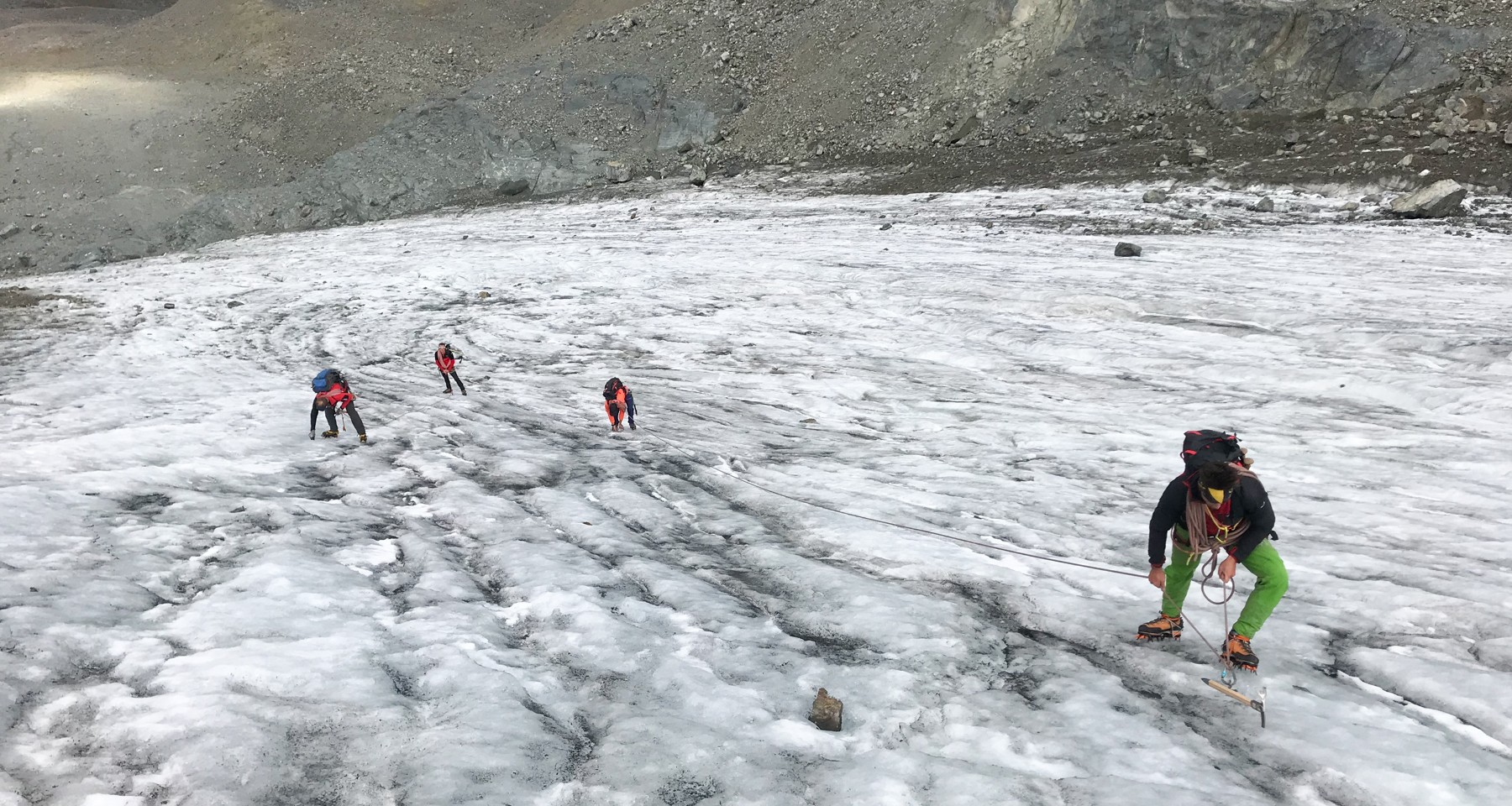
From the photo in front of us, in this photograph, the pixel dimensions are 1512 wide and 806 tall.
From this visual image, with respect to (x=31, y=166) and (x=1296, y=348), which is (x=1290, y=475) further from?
(x=31, y=166)

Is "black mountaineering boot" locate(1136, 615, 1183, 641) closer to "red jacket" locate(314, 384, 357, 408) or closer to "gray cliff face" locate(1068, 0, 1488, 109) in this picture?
"red jacket" locate(314, 384, 357, 408)

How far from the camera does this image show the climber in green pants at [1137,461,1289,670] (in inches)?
183

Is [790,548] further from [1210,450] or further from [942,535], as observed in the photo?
A: [1210,450]

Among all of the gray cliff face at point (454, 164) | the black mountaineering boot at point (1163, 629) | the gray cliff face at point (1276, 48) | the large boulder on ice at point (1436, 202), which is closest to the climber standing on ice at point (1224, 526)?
the black mountaineering boot at point (1163, 629)

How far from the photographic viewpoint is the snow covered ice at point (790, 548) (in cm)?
442

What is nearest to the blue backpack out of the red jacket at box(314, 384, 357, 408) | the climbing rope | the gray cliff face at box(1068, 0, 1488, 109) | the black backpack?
the red jacket at box(314, 384, 357, 408)

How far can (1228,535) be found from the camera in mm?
4793

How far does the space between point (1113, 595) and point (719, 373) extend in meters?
8.52

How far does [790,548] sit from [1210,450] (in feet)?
12.1

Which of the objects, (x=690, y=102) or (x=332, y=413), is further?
(x=690, y=102)

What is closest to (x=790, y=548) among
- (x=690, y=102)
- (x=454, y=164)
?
(x=690, y=102)

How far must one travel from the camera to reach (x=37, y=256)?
29.9 m

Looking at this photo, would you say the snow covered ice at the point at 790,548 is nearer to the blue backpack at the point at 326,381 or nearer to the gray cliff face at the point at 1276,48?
the blue backpack at the point at 326,381

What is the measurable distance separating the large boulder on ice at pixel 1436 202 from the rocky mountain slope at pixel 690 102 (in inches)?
57.5
